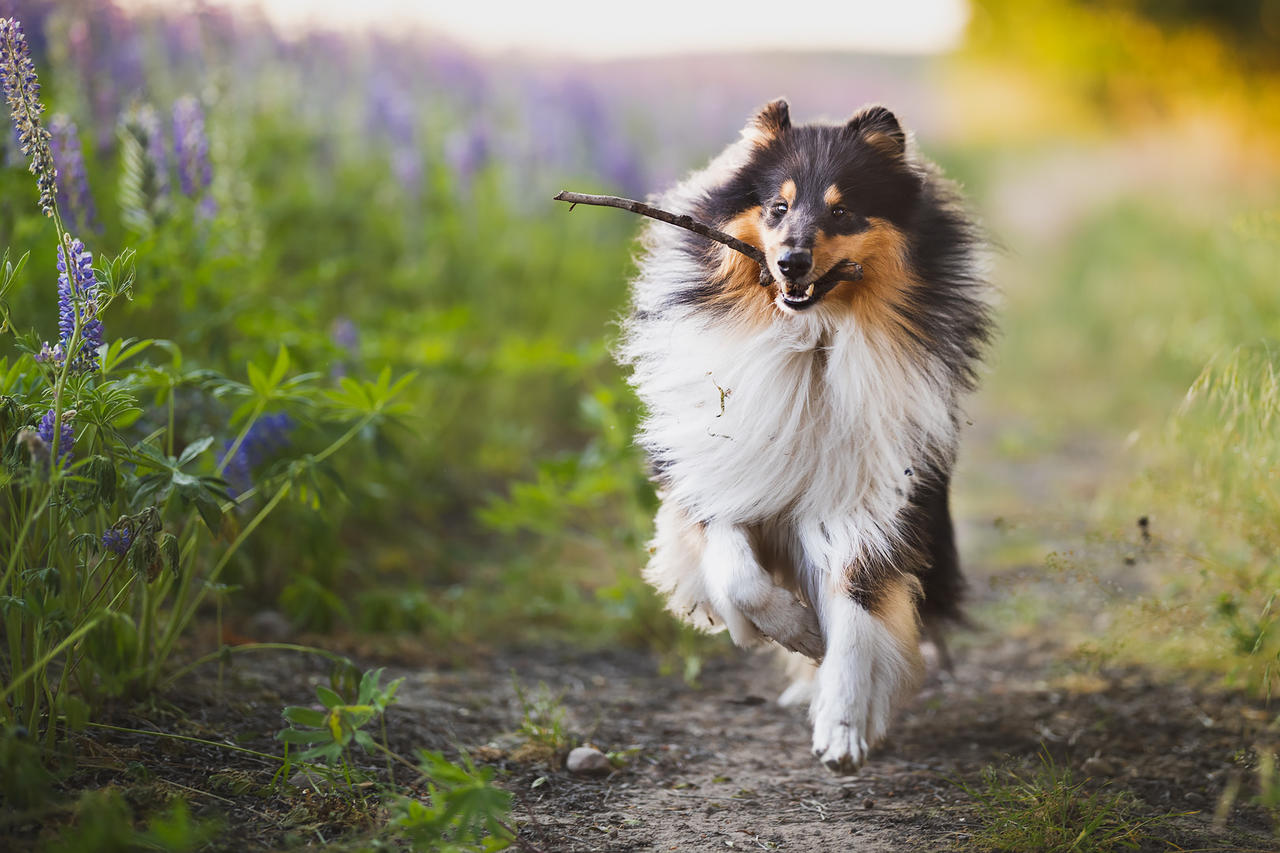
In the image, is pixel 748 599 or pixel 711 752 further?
pixel 711 752

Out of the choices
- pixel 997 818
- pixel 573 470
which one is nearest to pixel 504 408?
pixel 573 470

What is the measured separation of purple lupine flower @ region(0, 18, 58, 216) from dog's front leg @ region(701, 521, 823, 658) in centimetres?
188

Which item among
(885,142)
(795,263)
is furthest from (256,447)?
(885,142)

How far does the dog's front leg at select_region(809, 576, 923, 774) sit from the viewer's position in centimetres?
290

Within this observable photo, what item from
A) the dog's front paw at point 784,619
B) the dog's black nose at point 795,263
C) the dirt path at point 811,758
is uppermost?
the dog's black nose at point 795,263

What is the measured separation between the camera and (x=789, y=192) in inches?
125

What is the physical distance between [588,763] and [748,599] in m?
0.70

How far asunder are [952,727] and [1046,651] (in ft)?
3.15

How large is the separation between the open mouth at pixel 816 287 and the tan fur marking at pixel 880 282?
28 mm

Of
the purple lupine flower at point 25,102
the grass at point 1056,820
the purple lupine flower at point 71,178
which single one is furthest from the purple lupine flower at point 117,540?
the grass at point 1056,820

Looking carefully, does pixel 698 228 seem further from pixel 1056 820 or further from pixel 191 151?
pixel 191 151

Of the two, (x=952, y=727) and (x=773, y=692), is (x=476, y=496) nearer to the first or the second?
(x=773, y=692)

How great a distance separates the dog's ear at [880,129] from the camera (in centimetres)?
331

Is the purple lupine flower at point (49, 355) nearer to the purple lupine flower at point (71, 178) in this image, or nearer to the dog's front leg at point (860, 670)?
the purple lupine flower at point (71, 178)
